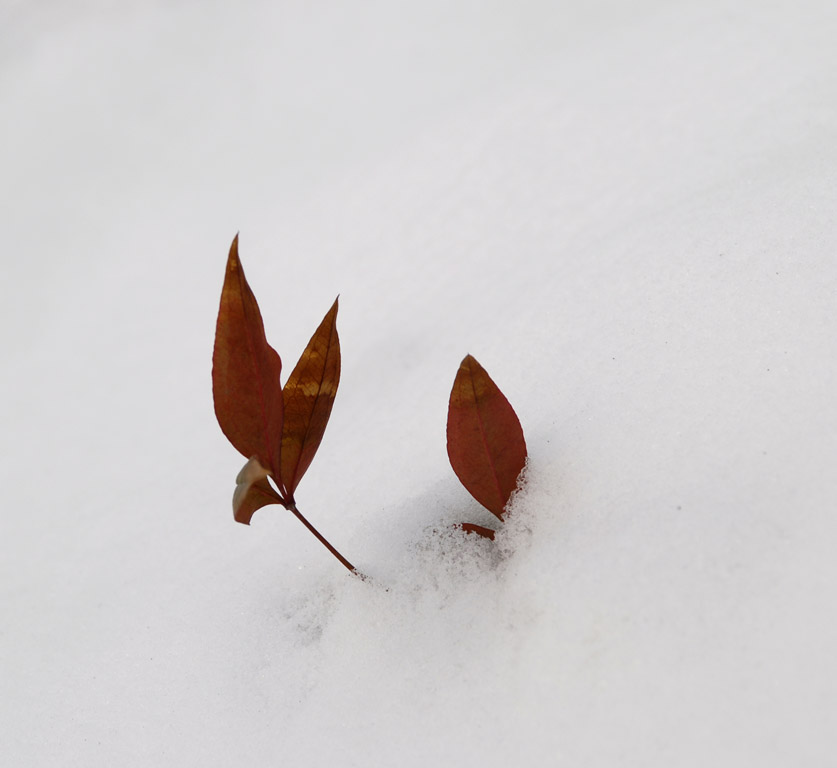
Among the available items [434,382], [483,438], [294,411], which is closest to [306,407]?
[294,411]

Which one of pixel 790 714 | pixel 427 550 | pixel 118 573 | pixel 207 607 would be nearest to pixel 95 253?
pixel 118 573

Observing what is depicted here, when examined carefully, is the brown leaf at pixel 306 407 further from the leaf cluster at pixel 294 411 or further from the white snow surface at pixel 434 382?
the white snow surface at pixel 434 382

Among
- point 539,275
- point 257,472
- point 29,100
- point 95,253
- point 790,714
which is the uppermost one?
point 29,100

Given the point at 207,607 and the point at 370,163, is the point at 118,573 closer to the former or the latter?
the point at 207,607

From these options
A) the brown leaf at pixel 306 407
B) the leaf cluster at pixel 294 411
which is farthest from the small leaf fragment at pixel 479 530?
the brown leaf at pixel 306 407

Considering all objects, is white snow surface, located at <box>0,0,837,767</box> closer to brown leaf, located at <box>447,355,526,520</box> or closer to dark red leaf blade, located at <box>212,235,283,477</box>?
brown leaf, located at <box>447,355,526,520</box>
